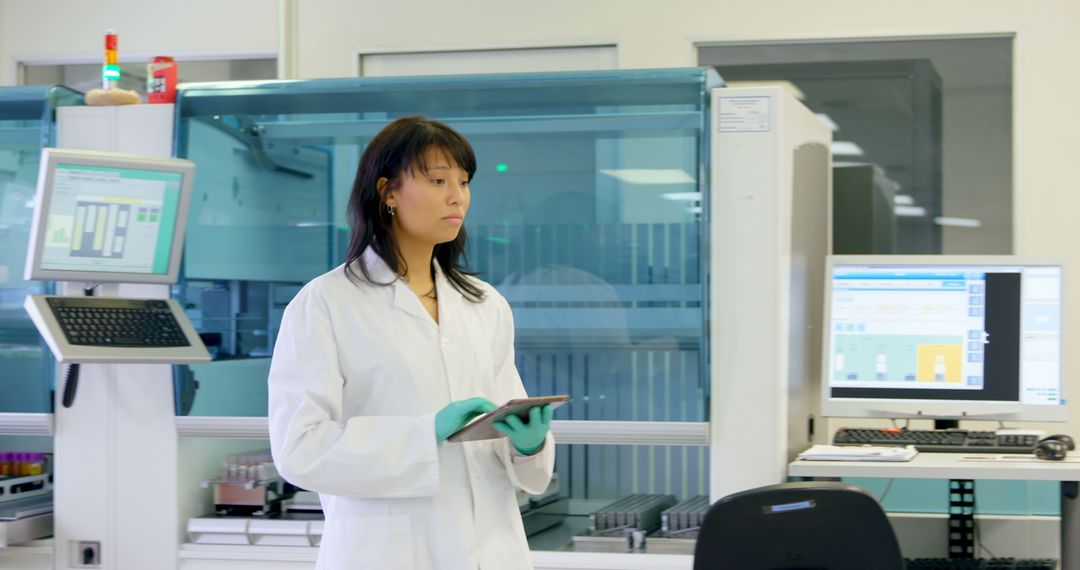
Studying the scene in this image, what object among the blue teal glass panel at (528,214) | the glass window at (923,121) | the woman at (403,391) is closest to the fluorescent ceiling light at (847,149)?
the glass window at (923,121)

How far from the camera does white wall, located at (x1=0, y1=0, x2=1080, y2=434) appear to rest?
12.5 feet

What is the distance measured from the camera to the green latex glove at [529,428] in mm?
1726

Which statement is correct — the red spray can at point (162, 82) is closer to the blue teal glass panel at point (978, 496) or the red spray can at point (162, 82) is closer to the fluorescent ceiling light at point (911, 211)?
the blue teal glass panel at point (978, 496)

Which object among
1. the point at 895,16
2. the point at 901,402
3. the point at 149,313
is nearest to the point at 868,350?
the point at 901,402

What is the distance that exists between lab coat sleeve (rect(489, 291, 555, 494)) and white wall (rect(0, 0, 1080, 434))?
2349 millimetres

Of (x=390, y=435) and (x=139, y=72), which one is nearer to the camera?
(x=390, y=435)

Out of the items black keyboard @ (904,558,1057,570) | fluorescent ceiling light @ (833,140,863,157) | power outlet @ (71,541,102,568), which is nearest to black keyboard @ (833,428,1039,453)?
black keyboard @ (904,558,1057,570)

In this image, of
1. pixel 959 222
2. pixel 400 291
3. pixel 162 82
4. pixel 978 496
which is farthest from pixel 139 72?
pixel 978 496

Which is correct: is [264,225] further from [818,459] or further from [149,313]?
[818,459]

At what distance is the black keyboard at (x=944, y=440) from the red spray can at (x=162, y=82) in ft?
6.39

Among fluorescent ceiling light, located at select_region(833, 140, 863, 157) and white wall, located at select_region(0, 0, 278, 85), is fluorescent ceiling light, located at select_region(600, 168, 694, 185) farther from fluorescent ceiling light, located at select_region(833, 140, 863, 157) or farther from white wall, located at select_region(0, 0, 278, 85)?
white wall, located at select_region(0, 0, 278, 85)

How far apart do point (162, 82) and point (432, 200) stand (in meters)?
1.54

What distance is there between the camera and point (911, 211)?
396 centimetres

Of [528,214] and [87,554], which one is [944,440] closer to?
[528,214]
